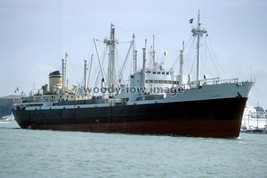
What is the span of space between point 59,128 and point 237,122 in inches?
994

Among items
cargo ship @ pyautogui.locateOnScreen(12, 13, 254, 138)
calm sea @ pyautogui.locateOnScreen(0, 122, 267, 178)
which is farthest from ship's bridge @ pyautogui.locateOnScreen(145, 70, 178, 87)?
calm sea @ pyautogui.locateOnScreen(0, 122, 267, 178)

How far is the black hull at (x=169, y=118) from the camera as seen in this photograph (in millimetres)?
45500

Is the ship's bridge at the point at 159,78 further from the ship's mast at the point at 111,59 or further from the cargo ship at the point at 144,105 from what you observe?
the ship's mast at the point at 111,59

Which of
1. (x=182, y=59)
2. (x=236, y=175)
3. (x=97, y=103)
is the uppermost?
(x=182, y=59)

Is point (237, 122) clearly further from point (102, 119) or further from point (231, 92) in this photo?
point (102, 119)

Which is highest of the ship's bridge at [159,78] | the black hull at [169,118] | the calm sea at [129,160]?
the ship's bridge at [159,78]

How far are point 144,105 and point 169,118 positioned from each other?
397 cm

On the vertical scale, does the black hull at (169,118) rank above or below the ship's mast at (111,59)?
below

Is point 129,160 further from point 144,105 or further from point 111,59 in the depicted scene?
point 111,59

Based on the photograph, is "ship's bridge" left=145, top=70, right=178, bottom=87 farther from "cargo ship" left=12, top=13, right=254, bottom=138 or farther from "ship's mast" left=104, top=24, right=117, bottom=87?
"ship's mast" left=104, top=24, right=117, bottom=87

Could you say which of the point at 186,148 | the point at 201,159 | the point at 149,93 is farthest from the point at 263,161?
the point at 149,93

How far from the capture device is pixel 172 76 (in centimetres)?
5862

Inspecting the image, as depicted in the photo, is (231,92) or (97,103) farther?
(97,103)

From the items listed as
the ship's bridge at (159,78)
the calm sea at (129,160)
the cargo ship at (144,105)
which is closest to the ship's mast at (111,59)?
the cargo ship at (144,105)
